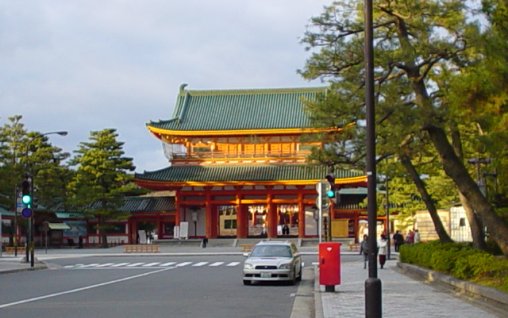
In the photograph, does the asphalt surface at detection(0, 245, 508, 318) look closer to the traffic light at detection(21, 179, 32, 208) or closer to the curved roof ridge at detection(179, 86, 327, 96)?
the traffic light at detection(21, 179, 32, 208)

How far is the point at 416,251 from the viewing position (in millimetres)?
28734

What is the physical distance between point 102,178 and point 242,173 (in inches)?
539

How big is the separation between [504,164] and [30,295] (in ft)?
42.9

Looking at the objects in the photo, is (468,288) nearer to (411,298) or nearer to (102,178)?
(411,298)

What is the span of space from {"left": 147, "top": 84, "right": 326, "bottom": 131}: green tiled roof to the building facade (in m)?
0.09

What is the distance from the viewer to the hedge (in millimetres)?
18328

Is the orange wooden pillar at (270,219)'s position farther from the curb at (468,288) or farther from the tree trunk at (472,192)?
the tree trunk at (472,192)

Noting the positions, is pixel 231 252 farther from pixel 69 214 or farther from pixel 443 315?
pixel 443 315

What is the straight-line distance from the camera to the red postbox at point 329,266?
815 inches

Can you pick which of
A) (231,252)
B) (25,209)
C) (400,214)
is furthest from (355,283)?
(400,214)

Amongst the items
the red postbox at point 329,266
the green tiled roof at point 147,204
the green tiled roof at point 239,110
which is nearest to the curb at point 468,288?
the red postbox at point 329,266

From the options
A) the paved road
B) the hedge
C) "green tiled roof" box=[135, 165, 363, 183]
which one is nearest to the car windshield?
the paved road

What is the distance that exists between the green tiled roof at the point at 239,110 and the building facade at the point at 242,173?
3.4 inches

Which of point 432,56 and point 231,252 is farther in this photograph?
point 231,252
